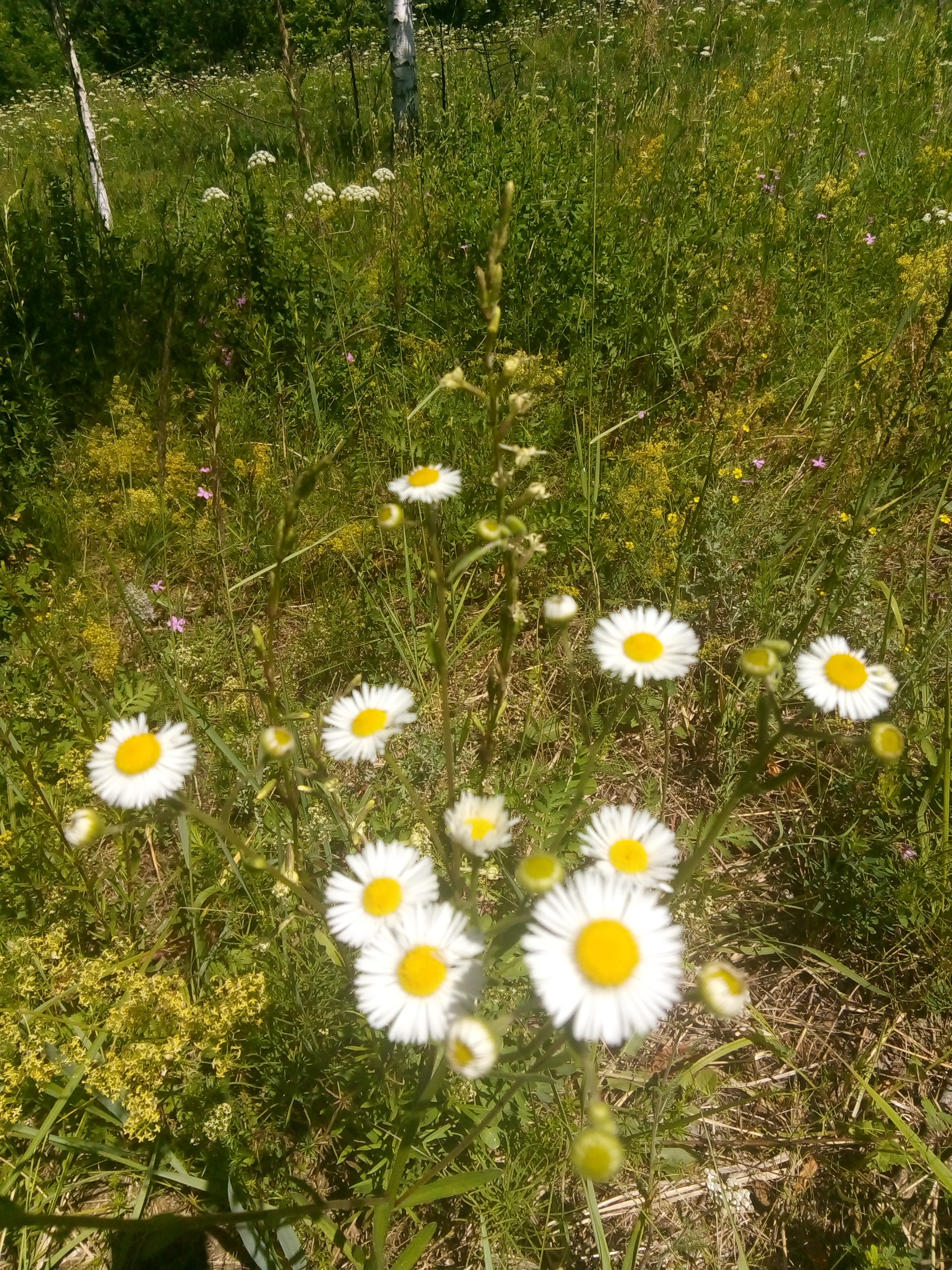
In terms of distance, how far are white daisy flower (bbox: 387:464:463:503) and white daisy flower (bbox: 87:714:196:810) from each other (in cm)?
52

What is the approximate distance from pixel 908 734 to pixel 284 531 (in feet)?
5.02

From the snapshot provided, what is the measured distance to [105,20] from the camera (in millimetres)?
16703

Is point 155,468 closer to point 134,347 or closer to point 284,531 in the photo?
point 134,347

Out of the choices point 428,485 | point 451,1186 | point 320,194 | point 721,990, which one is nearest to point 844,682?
point 721,990

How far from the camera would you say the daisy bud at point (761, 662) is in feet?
2.78

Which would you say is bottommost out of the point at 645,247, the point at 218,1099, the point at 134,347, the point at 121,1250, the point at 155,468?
the point at 121,1250

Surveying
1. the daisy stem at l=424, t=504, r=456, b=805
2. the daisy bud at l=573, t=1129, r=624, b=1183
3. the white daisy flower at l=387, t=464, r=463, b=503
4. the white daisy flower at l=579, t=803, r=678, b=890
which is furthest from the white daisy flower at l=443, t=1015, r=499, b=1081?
Result: the white daisy flower at l=387, t=464, r=463, b=503

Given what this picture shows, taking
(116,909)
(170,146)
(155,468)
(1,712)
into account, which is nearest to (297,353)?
(155,468)

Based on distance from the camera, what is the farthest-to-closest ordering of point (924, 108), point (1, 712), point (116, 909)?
point (924, 108)
point (1, 712)
point (116, 909)

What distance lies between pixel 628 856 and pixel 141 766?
0.69 meters

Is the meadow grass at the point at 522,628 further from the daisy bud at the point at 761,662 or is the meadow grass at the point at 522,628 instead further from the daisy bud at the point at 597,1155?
the daisy bud at the point at 597,1155

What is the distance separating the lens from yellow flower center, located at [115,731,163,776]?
1.05m

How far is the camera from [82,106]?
11.2ft

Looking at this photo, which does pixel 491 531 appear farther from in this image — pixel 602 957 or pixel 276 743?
pixel 602 957
